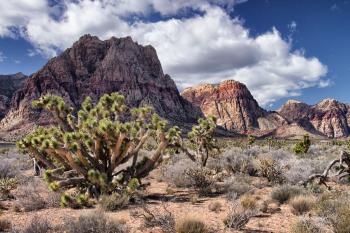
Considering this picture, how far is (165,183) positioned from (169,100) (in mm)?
140724

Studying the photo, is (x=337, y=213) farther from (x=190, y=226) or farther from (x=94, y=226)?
(x=94, y=226)

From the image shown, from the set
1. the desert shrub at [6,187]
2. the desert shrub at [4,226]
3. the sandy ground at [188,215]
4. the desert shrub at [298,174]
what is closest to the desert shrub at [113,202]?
the sandy ground at [188,215]

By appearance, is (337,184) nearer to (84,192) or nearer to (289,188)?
(289,188)

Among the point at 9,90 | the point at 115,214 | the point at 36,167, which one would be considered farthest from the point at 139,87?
the point at 115,214

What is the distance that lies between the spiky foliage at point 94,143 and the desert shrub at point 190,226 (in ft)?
15.0

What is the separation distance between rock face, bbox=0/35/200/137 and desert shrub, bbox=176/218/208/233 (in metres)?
124

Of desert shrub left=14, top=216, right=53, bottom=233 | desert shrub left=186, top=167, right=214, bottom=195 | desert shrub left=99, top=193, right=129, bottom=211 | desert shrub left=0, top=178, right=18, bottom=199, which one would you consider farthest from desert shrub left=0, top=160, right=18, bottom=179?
desert shrub left=14, top=216, right=53, bottom=233

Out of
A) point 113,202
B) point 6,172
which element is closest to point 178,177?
point 113,202

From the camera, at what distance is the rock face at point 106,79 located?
454 ft

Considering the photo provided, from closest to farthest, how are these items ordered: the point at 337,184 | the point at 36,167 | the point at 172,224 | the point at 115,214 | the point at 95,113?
the point at 172,224
the point at 115,214
the point at 95,113
the point at 337,184
the point at 36,167

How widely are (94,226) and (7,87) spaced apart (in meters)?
172

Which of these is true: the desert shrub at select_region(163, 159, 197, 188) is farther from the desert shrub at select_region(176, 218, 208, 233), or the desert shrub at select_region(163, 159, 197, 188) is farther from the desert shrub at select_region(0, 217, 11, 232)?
the desert shrub at select_region(0, 217, 11, 232)

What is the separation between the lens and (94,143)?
41.6ft

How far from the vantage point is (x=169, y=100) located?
516 ft
